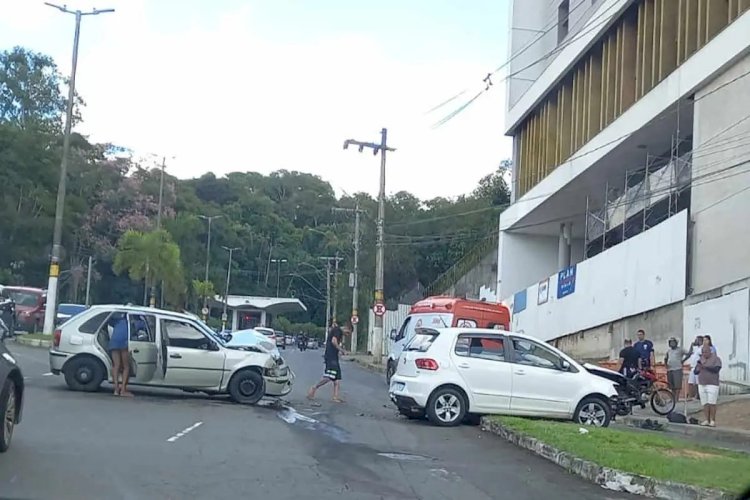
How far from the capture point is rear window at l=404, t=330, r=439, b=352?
54.1 feet

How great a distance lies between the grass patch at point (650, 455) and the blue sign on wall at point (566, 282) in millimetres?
22861

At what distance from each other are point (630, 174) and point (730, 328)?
43.4 ft

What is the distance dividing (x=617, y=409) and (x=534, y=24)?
108ft

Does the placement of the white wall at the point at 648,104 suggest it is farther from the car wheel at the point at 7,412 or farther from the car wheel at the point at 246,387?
the car wheel at the point at 7,412

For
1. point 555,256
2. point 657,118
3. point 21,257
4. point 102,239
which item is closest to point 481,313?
point 657,118

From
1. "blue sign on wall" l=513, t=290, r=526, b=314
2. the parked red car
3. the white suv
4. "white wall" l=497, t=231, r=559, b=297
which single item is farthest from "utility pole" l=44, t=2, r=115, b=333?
"white wall" l=497, t=231, r=559, b=297

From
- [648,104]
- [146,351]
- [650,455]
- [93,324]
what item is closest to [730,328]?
[648,104]

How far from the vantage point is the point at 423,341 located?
16.8m

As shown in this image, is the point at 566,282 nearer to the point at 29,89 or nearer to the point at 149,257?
the point at 149,257

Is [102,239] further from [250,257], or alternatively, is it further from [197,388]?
[197,388]

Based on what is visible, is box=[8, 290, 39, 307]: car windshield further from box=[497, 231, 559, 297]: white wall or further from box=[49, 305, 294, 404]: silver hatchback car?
box=[497, 231, 559, 297]: white wall

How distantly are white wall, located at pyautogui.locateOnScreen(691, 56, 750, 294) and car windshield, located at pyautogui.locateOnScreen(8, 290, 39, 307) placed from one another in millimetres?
23318

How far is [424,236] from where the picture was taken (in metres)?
72.9

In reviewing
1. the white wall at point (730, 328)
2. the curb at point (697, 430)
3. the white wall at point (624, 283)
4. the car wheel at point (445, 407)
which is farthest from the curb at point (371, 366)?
the car wheel at point (445, 407)
